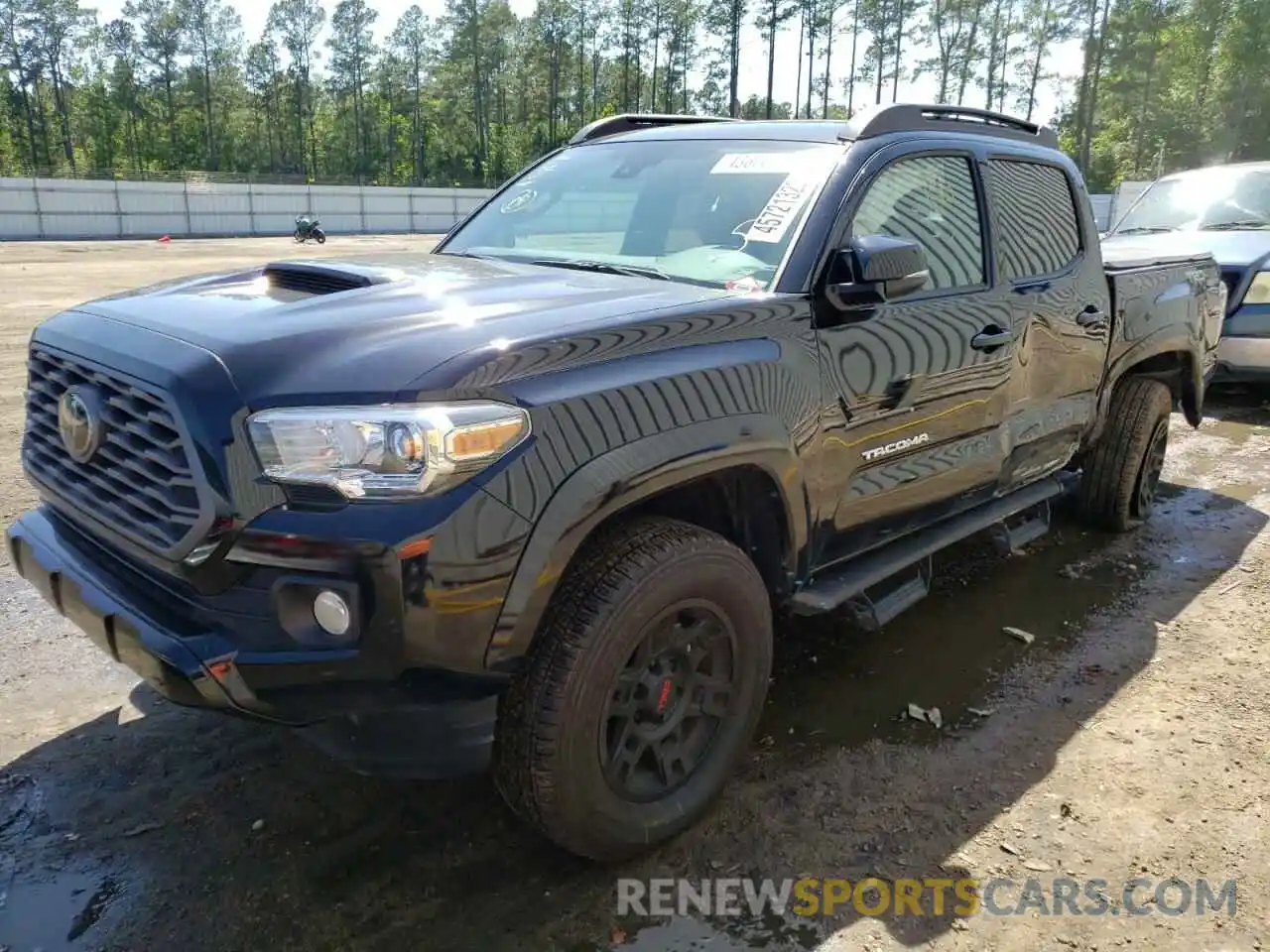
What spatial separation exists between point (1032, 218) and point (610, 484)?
279 cm

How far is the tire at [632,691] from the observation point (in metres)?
2.41

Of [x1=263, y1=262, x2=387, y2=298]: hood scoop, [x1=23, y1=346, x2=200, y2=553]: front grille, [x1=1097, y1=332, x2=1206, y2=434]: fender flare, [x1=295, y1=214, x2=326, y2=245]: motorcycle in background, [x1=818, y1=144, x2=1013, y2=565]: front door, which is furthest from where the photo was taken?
[x1=295, y1=214, x2=326, y2=245]: motorcycle in background

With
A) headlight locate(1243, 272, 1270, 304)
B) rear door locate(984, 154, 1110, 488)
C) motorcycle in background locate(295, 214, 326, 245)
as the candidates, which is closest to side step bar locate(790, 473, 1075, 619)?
rear door locate(984, 154, 1110, 488)

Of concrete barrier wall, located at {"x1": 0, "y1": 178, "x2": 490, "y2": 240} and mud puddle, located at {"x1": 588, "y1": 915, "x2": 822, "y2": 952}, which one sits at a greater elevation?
concrete barrier wall, located at {"x1": 0, "y1": 178, "x2": 490, "y2": 240}

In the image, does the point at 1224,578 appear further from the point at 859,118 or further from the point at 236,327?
the point at 236,327

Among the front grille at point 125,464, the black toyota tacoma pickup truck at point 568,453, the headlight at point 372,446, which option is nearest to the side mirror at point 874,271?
the black toyota tacoma pickup truck at point 568,453

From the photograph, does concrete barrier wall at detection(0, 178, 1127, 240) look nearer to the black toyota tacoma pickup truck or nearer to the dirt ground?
the dirt ground

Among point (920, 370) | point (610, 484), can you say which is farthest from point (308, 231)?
point (610, 484)

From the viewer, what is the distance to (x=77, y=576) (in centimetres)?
253

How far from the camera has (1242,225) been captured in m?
8.99

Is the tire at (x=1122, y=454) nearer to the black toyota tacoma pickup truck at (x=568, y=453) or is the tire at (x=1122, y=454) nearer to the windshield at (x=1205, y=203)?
the black toyota tacoma pickup truck at (x=568, y=453)

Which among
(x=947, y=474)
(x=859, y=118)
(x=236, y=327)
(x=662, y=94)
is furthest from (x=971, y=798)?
(x=662, y=94)

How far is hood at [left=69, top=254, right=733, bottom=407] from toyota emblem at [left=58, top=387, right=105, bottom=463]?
0.19m

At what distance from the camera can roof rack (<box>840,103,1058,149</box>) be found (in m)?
3.43
